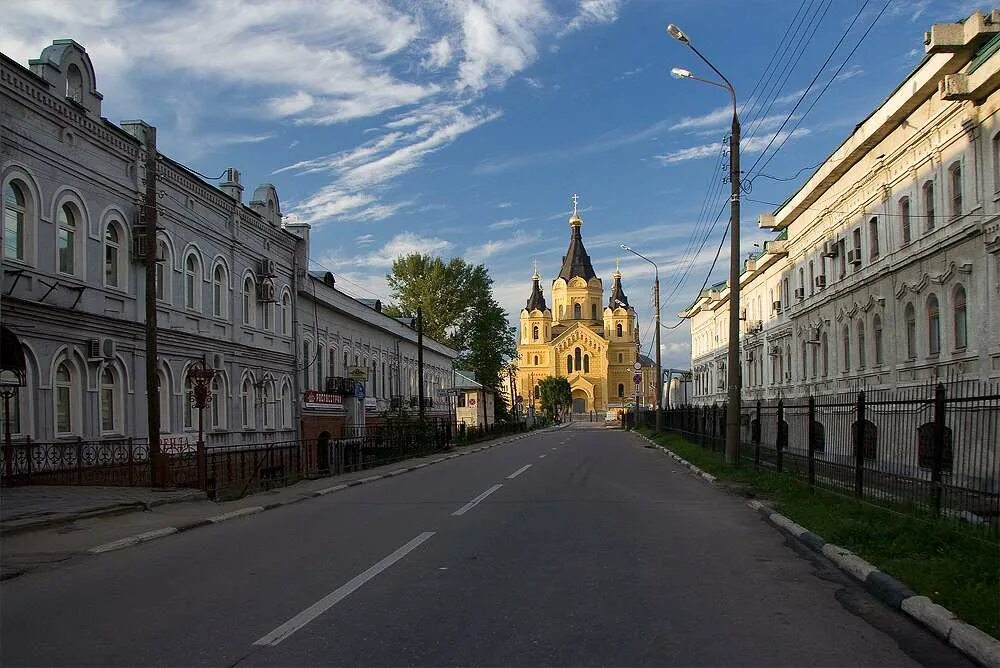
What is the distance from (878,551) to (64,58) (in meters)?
18.0


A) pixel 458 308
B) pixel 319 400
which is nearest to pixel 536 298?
pixel 458 308

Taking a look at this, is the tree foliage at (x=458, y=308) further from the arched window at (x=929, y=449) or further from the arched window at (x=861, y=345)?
the arched window at (x=929, y=449)

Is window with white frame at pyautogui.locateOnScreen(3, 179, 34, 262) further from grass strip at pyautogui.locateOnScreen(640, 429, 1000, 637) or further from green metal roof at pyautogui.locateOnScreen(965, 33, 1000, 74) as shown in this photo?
green metal roof at pyautogui.locateOnScreen(965, 33, 1000, 74)

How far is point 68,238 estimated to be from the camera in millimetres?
19297

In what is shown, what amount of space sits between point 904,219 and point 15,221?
69.8 ft

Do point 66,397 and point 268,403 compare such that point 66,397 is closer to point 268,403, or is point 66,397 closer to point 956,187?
point 268,403

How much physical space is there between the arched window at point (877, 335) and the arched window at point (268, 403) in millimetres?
19934

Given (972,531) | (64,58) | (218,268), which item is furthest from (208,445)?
(972,531)

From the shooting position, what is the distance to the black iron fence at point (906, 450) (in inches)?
392

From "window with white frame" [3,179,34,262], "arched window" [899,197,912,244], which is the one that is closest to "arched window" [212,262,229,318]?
"window with white frame" [3,179,34,262]

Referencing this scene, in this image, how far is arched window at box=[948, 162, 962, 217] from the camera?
66.5 feet

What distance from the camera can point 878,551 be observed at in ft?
30.8

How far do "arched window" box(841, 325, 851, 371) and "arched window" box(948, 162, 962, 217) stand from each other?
374 inches

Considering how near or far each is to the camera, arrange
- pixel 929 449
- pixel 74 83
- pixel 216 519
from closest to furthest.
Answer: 1. pixel 929 449
2. pixel 216 519
3. pixel 74 83
